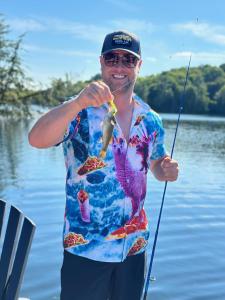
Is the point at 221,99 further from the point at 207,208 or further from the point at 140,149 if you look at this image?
the point at 140,149

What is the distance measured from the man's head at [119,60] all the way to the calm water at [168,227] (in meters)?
3.62

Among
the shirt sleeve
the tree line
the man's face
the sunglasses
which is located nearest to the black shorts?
the shirt sleeve

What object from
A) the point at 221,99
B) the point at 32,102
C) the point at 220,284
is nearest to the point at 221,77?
the point at 221,99

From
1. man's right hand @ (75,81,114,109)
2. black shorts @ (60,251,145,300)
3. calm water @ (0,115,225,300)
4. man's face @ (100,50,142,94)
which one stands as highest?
man's face @ (100,50,142,94)

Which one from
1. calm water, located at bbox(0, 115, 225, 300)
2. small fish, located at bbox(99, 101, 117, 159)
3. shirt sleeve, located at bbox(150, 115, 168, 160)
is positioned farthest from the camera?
calm water, located at bbox(0, 115, 225, 300)

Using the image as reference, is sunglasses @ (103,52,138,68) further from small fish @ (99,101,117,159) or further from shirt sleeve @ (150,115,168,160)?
shirt sleeve @ (150,115,168,160)

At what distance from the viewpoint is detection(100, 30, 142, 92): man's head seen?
296 centimetres

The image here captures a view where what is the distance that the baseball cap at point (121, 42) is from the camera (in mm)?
2973

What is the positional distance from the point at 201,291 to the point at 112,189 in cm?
384

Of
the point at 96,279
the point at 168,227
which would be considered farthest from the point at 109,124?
the point at 168,227

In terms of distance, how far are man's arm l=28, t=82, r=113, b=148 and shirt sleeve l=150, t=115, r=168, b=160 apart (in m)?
0.66

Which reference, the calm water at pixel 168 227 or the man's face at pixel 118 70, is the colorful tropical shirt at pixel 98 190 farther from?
→ the calm water at pixel 168 227

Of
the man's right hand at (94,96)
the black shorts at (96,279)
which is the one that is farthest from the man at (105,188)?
the man's right hand at (94,96)

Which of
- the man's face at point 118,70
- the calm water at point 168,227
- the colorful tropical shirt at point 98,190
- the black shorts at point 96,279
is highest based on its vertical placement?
the man's face at point 118,70
